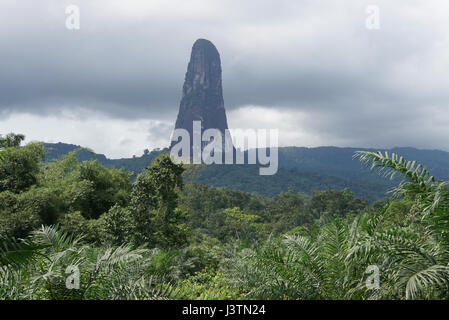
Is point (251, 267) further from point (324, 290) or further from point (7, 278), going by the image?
point (7, 278)

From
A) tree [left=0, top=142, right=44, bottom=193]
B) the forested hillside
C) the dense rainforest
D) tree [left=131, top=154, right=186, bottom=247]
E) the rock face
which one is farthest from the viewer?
the rock face

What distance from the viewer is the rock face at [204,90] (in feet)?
360

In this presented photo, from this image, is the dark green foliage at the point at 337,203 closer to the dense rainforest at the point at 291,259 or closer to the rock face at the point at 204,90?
the dense rainforest at the point at 291,259

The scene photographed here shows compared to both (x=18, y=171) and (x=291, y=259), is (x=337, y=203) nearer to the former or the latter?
(x=18, y=171)

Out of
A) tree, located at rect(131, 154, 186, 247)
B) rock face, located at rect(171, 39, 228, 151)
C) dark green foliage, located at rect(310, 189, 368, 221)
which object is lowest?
dark green foliage, located at rect(310, 189, 368, 221)

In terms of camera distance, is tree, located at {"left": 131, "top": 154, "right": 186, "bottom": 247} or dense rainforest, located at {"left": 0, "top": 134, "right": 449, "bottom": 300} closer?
dense rainforest, located at {"left": 0, "top": 134, "right": 449, "bottom": 300}

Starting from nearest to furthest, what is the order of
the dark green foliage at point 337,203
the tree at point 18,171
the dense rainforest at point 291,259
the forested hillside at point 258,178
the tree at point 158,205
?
the dense rainforest at point 291,259 → the tree at point 158,205 → the tree at point 18,171 → the dark green foliage at point 337,203 → the forested hillside at point 258,178

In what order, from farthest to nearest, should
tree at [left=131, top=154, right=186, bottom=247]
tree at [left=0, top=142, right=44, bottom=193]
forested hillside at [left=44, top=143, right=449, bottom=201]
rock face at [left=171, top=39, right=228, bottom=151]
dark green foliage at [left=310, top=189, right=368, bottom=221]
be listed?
rock face at [left=171, top=39, right=228, bottom=151] → forested hillside at [left=44, top=143, right=449, bottom=201] → dark green foliage at [left=310, top=189, right=368, bottom=221] → tree at [left=0, top=142, right=44, bottom=193] → tree at [left=131, top=154, right=186, bottom=247]

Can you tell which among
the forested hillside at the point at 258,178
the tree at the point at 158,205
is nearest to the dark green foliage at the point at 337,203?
the forested hillside at the point at 258,178

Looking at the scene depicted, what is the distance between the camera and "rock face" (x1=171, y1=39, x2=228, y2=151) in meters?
110

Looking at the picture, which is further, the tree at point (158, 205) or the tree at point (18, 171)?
the tree at point (18, 171)

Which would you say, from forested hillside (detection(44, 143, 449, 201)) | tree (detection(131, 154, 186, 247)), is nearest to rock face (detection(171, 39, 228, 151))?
forested hillside (detection(44, 143, 449, 201))

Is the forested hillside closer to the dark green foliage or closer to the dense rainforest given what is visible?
the dark green foliage
